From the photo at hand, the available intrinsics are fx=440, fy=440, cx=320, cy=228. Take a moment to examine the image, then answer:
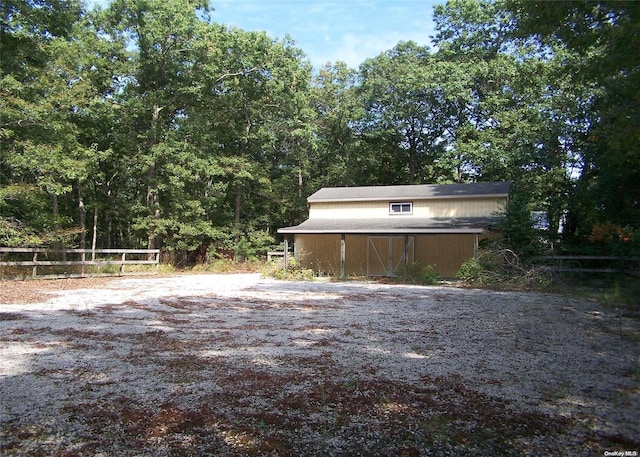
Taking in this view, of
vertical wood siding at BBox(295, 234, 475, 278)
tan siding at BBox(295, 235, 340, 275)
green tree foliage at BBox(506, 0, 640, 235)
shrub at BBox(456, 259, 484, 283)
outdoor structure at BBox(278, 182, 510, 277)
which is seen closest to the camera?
green tree foliage at BBox(506, 0, 640, 235)

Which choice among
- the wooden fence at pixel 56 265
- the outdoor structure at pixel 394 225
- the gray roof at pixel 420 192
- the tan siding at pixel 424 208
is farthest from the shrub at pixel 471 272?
the wooden fence at pixel 56 265

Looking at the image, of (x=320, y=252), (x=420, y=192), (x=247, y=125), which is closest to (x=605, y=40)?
(x=420, y=192)

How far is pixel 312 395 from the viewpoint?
3.96 meters

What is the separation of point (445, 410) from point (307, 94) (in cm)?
2758

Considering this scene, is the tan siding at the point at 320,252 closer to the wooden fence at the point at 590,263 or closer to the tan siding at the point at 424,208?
the tan siding at the point at 424,208

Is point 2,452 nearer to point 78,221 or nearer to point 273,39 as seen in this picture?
point 78,221

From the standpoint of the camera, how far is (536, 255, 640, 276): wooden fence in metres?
14.1

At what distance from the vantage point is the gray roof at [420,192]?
766 inches

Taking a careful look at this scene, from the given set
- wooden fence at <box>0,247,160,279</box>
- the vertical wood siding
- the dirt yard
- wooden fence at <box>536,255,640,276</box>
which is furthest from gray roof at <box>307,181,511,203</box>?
the dirt yard

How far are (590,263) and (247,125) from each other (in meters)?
20.1

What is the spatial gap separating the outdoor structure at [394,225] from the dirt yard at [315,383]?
9930mm

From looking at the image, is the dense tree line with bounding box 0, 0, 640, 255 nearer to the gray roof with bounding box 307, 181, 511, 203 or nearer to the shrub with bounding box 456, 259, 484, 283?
the gray roof with bounding box 307, 181, 511, 203

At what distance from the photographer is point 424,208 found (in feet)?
66.9

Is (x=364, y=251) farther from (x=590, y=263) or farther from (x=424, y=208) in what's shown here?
(x=590, y=263)
